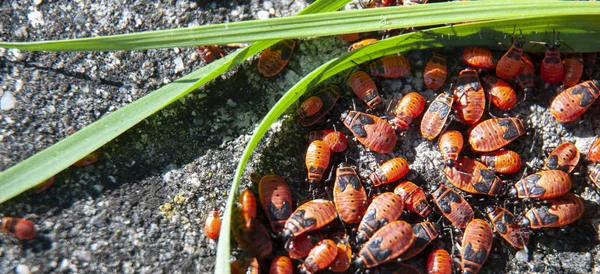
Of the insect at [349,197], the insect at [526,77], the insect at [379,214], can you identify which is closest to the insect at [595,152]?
the insect at [526,77]

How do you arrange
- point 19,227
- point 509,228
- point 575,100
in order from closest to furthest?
point 19,227 < point 509,228 < point 575,100

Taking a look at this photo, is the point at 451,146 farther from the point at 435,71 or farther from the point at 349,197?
the point at 349,197

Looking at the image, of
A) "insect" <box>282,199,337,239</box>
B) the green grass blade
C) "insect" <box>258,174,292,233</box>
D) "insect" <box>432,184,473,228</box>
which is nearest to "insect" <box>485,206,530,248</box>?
"insect" <box>432,184,473,228</box>

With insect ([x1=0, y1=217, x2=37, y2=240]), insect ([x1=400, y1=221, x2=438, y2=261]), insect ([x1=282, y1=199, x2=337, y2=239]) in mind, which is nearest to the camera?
insect ([x1=0, y1=217, x2=37, y2=240])

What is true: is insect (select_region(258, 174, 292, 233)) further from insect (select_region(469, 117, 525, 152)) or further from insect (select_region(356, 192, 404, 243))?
insect (select_region(469, 117, 525, 152))

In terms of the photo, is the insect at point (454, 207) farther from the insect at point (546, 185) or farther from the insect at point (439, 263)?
the insect at point (546, 185)

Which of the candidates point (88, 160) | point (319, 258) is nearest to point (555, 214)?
point (319, 258)
